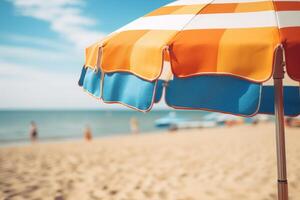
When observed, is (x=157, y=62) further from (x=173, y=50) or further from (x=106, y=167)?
(x=106, y=167)

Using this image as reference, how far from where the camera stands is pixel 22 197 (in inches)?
208

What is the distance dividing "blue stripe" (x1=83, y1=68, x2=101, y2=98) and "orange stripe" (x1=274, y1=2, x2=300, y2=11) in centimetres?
146

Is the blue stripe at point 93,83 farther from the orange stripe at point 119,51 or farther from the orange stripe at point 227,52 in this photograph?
the orange stripe at point 227,52

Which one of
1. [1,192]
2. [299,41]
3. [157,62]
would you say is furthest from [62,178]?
[299,41]

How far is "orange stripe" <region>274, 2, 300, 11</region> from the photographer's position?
2.21 metres

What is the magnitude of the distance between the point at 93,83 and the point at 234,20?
1.24m

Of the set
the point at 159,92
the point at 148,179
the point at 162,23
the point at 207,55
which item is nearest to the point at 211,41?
the point at 207,55

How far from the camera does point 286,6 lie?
2.25 m

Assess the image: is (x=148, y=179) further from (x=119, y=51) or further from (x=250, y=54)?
(x=250, y=54)

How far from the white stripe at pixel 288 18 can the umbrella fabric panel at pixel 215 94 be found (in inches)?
23.0

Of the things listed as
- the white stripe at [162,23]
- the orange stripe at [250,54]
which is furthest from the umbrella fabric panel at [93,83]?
the orange stripe at [250,54]

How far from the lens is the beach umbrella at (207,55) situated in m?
1.82

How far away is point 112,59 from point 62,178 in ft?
17.2

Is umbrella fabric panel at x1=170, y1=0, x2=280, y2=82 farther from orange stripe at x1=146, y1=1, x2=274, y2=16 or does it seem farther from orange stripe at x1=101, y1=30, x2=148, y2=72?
orange stripe at x1=101, y1=30, x2=148, y2=72
